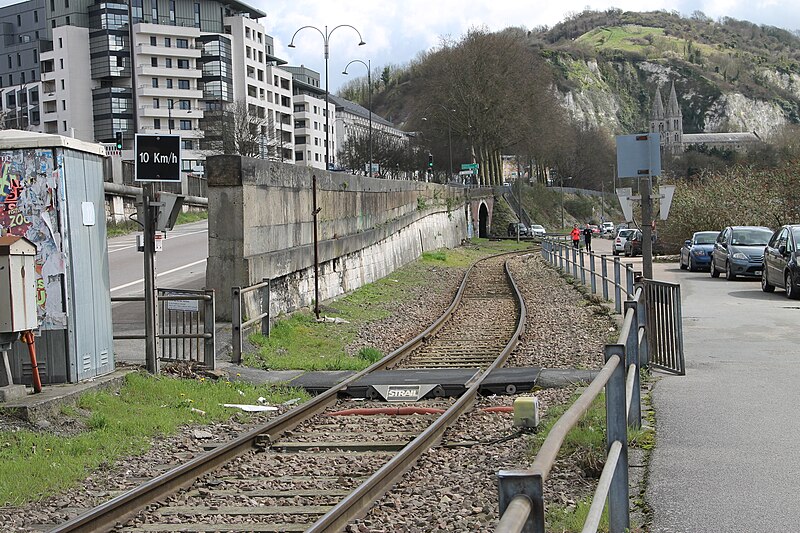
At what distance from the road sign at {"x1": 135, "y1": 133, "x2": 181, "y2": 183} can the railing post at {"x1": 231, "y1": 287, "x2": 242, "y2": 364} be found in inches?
90.5

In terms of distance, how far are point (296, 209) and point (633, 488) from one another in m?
14.2

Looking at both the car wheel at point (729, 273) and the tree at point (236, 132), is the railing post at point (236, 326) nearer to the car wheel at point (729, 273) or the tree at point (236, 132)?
the car wheel at point (729, 273)

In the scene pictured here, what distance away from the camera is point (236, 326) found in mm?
14156

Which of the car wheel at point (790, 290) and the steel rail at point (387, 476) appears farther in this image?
the car wheel at point (790, 290)

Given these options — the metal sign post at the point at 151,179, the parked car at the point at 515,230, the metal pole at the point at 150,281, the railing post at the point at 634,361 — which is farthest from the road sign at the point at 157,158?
the parked car at the point at 515,230

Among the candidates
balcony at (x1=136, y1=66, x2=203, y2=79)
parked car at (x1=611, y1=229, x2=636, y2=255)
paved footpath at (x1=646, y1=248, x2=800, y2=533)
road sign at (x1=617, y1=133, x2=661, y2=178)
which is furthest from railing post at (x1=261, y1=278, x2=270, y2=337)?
balcony at (x1=136, y1=66, x2=203, y2=79)

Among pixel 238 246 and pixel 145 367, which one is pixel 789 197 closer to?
pixel 238 246

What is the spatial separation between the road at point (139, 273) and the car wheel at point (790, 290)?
13.5 meters

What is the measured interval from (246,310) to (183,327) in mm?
2578

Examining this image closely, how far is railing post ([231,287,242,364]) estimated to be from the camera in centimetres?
1407

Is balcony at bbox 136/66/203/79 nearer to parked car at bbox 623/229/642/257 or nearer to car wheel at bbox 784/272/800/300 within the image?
parked car at bbox 623/229/642/257

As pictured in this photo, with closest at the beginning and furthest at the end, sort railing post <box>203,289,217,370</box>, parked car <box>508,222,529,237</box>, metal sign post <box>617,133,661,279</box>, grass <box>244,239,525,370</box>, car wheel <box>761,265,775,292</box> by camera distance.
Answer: railing post <box>203,289,217,370</box>
grass <box>244,239,525,370</box>
metal sign post <box>617,133,661,279</box>
car wheel <box>761,265,775,292</box>
parked car <box>508,222,529,237</box>

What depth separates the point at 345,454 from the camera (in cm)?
899

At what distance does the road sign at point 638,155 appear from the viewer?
1573cm
